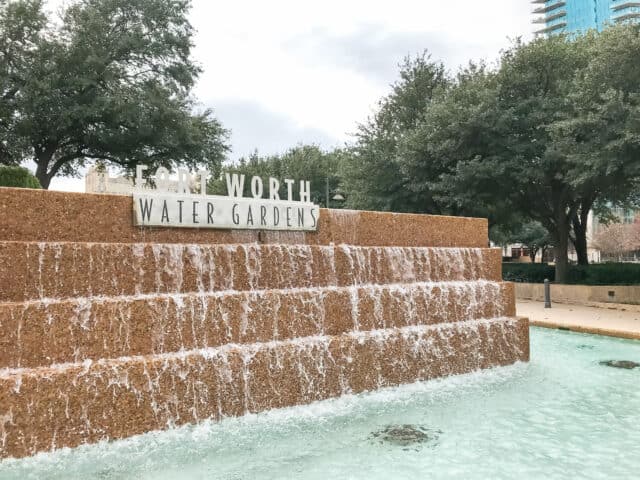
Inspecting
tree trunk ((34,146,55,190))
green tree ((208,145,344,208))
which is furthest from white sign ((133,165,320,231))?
green tree ((208,145,344,208))

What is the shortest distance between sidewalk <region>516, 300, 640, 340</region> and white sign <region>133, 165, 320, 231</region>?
861cm

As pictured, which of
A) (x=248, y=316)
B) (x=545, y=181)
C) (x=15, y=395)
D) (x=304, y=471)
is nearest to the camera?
(x=304, y=471)

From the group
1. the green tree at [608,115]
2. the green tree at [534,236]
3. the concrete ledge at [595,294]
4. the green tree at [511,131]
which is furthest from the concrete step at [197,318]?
the green tree at [534,236]

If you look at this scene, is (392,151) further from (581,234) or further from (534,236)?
(534,236)

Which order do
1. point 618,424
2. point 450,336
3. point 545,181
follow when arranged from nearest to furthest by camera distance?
point 618,424 → point 450,336 → point 545,181

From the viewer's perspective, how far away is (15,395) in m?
5.18

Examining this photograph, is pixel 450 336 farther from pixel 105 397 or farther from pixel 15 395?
pixel 15 395

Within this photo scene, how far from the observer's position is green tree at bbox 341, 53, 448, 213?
27.8 meters

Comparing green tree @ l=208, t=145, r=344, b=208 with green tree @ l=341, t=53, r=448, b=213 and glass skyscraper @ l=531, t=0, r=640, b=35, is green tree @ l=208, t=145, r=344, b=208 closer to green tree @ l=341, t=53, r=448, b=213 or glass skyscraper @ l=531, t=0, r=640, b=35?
green tree @ l=341, t=53, r=448, b=213

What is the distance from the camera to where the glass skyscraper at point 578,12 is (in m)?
128

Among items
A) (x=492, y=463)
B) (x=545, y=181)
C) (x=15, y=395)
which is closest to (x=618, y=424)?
(x=492, y=463)

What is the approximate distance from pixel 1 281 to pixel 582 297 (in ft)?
66.5

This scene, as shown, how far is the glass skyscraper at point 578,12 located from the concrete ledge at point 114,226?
5387 inches

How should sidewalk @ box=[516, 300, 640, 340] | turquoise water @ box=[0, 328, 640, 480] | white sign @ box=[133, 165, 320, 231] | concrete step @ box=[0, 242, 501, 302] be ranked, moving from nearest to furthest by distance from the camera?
turquoise water @ box=[0, 328, 640, 480], concrete step @ box=[0, 242, 501, 302], white sign @ box=[133, 165, 320, 231], sidewalk @ box=[516, 300, 640, 340]
